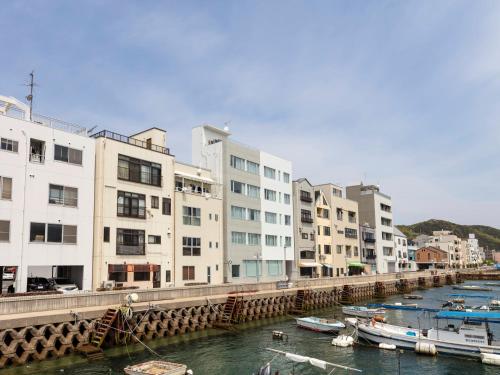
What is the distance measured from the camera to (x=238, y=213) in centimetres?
7225

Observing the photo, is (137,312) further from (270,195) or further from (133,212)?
(270,195)

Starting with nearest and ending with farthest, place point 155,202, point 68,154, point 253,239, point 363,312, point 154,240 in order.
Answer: point 68,154, point 363,312, point 154,240, point 155,202, point 253,239

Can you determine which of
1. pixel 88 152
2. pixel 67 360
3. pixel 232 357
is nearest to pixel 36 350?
pixel 67 360

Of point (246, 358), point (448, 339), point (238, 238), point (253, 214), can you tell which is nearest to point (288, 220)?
point (253, 214)

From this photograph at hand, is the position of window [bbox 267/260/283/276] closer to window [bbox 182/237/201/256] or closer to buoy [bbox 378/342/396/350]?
window [bbox 182/237/201/256]

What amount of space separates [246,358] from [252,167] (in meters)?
47.0

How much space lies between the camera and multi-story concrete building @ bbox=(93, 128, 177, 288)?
49656 millimetres

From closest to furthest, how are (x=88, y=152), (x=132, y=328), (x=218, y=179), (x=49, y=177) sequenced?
(x=132, y=328) → (x=49, y=177) → (x=88, y=152) → (x=218, y=179)

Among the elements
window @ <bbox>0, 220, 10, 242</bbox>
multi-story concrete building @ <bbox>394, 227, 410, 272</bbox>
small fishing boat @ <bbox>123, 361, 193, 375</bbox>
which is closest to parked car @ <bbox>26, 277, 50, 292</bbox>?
window @ <bbox>0, 220, 10, 242</bbox>

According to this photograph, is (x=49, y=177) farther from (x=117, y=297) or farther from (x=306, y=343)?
(x=306, y=343)

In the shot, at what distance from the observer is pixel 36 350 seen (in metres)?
30.5

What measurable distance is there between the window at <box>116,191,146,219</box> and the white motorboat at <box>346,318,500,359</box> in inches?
1221

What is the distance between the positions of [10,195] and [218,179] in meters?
34.0

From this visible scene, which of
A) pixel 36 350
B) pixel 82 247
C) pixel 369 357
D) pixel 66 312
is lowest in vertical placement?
pixel 369 357
